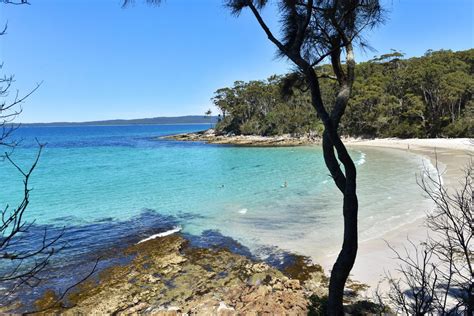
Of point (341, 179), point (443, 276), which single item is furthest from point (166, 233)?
point (443, 276)

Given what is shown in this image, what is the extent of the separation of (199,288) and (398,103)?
2014 inches

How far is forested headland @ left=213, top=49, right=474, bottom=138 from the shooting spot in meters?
43.1

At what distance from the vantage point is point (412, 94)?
48.6 meters

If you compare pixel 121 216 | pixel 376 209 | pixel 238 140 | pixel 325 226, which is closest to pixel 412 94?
pixel 238 140

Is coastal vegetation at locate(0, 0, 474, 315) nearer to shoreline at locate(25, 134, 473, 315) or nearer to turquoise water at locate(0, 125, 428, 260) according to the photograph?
shoreline at locate(25, 134, 473, 315)

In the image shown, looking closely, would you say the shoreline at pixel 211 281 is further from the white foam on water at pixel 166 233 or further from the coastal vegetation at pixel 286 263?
the white foam on water at pixel 166 233

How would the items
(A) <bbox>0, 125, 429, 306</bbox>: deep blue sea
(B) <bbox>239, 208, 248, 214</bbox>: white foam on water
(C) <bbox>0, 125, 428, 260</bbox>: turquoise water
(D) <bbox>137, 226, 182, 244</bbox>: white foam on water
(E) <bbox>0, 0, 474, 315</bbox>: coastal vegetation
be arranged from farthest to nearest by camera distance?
(B) <bbox>239, 208, 248, 214</bbox>: white foam on water, (C) <bbox>0, 125, 428, 260</bbox>: turquoise water, (D) <bbox>137, 226, 182, 244</bbox>: white foam on water, (A) <bbox>0, 125, 429, 306</bbox>: deep blue sea, (E) <bbox>0, 0, 474, 315</bbox>: coastal vegetation

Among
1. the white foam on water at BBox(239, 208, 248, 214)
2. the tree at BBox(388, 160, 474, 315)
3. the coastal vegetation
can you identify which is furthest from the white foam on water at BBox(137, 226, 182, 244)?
the tree at BBox(388, 160, 474, 315)

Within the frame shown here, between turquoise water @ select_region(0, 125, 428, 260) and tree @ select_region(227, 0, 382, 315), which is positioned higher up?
tree @ select_region(227, 0, 382, 315)

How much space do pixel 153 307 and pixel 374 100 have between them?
173ft

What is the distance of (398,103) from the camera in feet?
167

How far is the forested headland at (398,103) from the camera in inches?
1698

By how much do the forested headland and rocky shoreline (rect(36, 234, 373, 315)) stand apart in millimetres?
25831

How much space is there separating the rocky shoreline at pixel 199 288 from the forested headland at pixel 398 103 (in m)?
25.8
